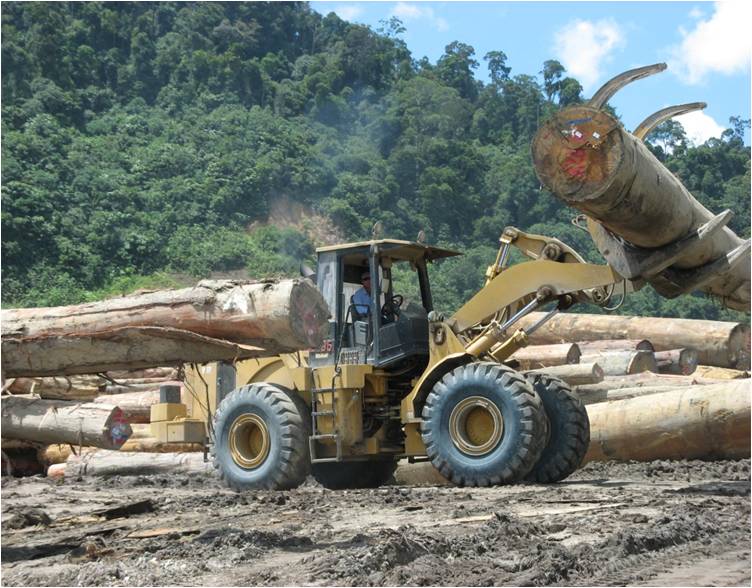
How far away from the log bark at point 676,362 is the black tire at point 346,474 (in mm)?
6803

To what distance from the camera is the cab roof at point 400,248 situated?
12.6m

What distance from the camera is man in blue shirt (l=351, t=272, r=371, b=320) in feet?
41.7

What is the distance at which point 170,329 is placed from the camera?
852 centimetres

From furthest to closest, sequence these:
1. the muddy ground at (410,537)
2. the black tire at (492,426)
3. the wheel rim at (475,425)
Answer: the wheel rim at (475,425)
the black tire at (492,426)
the muddy ground at (410,537)

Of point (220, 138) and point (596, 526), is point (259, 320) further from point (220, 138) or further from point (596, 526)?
point (220, 138)

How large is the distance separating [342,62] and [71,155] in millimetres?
26916

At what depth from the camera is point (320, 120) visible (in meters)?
66.9

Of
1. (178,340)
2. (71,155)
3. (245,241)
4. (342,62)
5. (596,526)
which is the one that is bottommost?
(596,526)

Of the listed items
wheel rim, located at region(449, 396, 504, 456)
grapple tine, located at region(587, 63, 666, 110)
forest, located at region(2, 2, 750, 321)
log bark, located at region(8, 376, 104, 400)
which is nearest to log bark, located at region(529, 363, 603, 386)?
wheel rim, located at region(449, 396, 504, 456)

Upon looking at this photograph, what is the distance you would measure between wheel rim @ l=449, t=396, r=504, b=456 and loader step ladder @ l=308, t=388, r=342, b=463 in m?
1.38

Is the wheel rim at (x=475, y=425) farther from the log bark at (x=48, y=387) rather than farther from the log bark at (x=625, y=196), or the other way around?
the log bark at (x=48, y=387)

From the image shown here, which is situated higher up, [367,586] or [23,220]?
[23,220]

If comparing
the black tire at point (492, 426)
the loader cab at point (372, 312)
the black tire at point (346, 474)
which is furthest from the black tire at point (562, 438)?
the black tire at point (346, 474)

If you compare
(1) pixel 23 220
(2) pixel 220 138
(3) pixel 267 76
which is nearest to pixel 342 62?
(3) pixel 267 76
